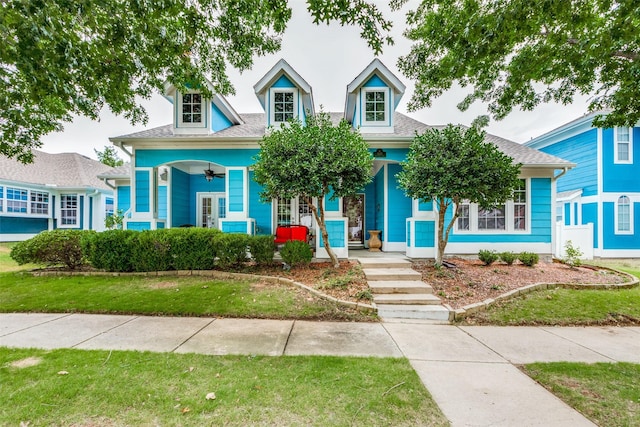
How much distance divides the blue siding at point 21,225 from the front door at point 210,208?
1120 centimetres

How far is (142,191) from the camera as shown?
8914 millimetres

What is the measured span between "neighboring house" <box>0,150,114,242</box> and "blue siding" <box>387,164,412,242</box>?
17365mm

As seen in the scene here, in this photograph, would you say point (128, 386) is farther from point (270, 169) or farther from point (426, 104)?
point (426, 104)

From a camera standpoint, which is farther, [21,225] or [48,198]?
[48,198]

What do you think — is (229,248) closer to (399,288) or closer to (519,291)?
(399,288)

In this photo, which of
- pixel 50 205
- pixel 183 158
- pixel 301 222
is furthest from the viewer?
pixel 50 205

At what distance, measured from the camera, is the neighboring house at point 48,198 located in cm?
1423

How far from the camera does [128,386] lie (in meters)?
2.59

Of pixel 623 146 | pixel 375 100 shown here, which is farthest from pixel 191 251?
pixel 623 146

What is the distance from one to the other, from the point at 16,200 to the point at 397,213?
1959 centimetres

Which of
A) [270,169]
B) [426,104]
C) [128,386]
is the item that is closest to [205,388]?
[128,386]

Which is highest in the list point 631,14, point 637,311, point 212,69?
point 212,69

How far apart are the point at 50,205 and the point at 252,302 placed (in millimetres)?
18030

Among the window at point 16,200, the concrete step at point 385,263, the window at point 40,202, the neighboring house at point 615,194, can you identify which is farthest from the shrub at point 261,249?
the window at point 40,202
